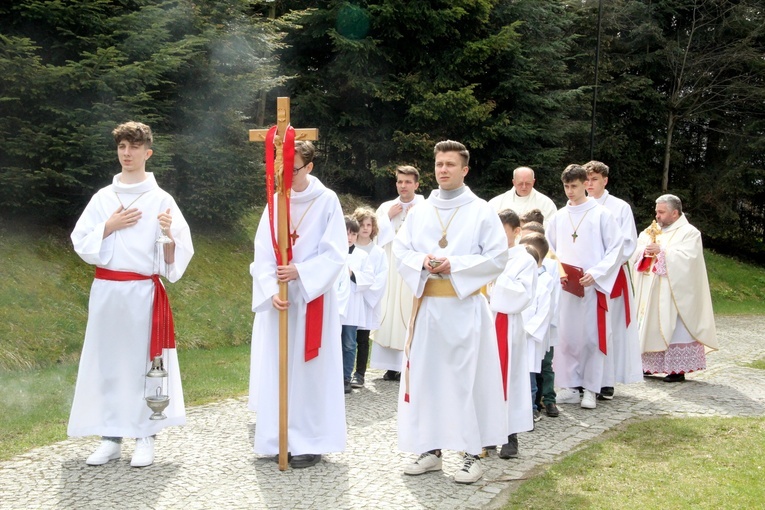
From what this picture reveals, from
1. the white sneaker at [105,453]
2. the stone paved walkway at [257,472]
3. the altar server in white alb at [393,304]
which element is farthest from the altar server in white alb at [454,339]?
the altar server in white alb at [393,304]

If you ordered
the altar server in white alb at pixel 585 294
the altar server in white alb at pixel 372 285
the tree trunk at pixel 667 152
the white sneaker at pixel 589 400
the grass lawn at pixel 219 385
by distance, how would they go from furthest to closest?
the tree trunk at pixel 667 152, the altar server in white alb at pixel 372 285, the altar server in white alb at pixel 585 294, the white sneaker at pixel 589 400, the grass lawn at pixel 219 385

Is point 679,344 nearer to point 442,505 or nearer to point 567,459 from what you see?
point 567,459

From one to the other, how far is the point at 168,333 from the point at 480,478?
2.45 meters

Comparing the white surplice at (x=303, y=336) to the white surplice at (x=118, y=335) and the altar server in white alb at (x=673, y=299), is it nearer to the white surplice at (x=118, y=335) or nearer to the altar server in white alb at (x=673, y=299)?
the white surplice at (x=118, y=335)

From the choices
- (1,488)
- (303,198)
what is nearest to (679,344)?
(303,198)

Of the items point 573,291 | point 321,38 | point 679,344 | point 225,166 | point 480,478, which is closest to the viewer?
point 480,478

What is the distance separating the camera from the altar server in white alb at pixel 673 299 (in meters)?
10.5

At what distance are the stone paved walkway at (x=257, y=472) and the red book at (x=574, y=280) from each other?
Result: 1.16 m

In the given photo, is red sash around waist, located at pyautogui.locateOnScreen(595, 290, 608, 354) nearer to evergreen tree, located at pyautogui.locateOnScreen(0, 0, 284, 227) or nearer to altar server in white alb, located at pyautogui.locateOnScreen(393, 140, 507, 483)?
altar server in white alb, located at pyautogui.locateOnScreen(393, 140, 507, 483)

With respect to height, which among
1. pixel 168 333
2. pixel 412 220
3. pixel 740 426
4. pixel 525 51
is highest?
pixel 525 51

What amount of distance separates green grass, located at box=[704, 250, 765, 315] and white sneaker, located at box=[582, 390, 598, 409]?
12.8 meters

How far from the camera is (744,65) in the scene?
30.1 meters

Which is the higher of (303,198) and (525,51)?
(525,51)

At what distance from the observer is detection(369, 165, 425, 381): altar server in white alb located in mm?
9969
